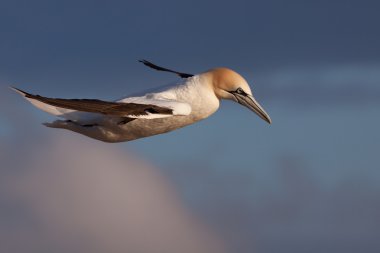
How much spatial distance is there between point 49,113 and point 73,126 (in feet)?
2.16

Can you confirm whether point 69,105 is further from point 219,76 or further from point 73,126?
point 219,76

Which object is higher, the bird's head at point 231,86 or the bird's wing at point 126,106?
the bird's head at point 231,86

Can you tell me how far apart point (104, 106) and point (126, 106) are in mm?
519

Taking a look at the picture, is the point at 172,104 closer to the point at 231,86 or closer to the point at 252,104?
the point at 231,86

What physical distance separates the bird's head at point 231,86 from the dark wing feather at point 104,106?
2.01 meters

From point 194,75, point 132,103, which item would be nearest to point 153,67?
point 194,75

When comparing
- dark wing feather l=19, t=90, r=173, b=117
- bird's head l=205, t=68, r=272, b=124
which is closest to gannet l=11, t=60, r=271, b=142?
bird's head l=205, t=68, r=272, b=124

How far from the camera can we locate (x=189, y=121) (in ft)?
68.0

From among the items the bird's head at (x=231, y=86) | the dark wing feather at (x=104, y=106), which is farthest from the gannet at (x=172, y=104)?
the dark wing feather at (x=104, y=106)

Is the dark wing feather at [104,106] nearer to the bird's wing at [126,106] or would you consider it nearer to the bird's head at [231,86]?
the bird's wing at [126,106]

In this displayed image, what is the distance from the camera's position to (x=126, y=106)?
18.9 meters

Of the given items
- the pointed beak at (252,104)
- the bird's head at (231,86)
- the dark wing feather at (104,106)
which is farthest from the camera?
the pointed beak at (252,104)

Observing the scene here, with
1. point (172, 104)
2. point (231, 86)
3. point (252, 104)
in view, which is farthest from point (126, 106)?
point (252, 104)

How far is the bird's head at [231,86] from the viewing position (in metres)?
20.7
